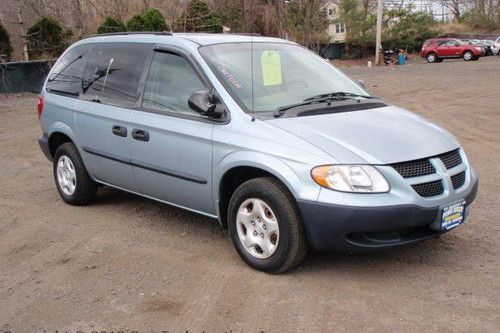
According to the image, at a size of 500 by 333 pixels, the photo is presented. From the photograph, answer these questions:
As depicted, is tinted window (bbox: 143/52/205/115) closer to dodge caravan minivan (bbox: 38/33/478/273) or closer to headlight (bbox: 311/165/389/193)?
dodge caravan minivan (bbox: 38/33/478/273)

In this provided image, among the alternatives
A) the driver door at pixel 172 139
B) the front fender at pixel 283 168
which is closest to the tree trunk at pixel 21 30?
the driver door at pixel 172 139

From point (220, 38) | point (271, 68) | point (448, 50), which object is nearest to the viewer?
point (271, 68)

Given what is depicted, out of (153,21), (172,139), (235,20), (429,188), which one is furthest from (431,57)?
(429,188)

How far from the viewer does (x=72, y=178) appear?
6105 mm

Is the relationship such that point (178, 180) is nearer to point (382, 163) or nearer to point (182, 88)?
point (182, 88)

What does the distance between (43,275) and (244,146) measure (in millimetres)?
1793

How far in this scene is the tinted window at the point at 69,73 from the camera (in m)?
5.98

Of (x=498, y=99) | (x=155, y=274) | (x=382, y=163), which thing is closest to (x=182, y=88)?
(x=155, y=274)

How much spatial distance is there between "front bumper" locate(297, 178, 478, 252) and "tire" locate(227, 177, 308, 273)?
11 centimetres

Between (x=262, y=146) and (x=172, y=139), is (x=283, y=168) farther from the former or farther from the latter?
(x=172, y=139)

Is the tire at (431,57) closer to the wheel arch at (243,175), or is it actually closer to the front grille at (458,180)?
the front grille at (458,180)

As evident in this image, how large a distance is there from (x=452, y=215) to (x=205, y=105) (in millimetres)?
1966

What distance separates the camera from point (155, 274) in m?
4.28

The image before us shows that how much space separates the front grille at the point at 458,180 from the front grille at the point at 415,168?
9.6 inches
